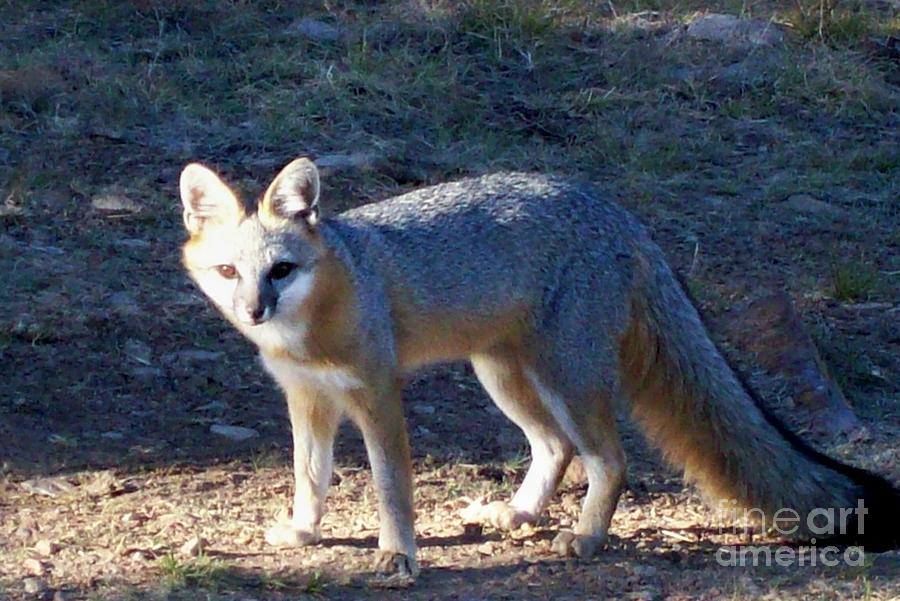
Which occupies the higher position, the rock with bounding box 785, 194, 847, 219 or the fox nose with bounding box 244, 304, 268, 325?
the fox nose with bounding box 244, 304, 268, 325

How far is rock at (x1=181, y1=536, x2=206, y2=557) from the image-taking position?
4422 mm

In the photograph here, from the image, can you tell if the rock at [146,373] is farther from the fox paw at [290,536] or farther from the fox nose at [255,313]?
the fox nose at [255,313]

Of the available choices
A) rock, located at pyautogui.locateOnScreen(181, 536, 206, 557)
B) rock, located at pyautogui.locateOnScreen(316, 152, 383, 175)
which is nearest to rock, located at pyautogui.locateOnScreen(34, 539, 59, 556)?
rock, located at pyautogui.locateOnScreen(181, 536, 206, 557)

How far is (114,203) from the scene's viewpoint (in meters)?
Result: 7.48

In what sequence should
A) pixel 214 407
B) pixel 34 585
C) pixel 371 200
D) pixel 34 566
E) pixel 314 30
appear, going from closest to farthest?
1. pixel 34 585
2. pixel 34 566
3. pixel 214 407
4. pixel 371 200
5. pixel 314 30

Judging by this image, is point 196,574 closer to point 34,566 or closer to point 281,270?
point 34,566

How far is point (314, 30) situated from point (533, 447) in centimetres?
510

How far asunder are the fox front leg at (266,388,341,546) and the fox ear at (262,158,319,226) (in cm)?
56

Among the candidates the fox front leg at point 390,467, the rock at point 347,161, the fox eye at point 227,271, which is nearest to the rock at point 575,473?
the fox front leg at point 390,467

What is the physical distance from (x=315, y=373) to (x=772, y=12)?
21.9 ft

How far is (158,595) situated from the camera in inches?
160

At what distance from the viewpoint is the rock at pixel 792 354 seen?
19.8ft

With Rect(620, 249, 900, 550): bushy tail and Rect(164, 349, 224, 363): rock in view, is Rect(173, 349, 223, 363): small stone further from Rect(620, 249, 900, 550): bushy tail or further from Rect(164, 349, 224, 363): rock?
Rect(620, 249, 900, 550): bushy tail

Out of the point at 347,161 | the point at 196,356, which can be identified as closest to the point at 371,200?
the point at 347,161
